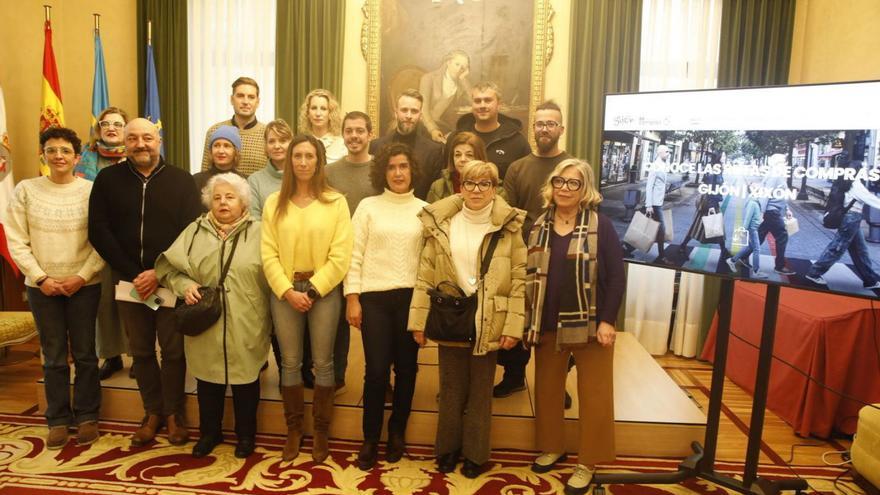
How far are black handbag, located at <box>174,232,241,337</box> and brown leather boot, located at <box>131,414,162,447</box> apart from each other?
0.66 metres

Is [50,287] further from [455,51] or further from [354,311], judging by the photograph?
[455,51]

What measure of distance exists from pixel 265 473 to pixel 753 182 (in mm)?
2569

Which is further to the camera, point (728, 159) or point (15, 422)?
point (15, 422)

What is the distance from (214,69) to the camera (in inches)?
218

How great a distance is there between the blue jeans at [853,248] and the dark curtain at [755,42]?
3.01 metres

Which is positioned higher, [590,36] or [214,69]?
[590,36]

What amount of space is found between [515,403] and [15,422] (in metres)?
2.89

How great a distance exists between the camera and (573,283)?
254 centimetres

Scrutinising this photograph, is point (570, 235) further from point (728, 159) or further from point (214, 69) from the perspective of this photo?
point (214, 69)

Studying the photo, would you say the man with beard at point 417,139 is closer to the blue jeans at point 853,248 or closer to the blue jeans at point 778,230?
the blue jeans at point 778,230

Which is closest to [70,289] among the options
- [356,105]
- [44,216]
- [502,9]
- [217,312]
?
[44,216]

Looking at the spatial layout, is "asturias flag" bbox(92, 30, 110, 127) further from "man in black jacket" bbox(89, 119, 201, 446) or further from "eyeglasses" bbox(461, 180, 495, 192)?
"eyeglasses" bbox(461, 180, 495, 192)

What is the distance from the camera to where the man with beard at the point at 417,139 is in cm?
333

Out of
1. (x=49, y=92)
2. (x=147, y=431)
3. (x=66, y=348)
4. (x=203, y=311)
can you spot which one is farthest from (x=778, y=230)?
(x=49, y=92)
